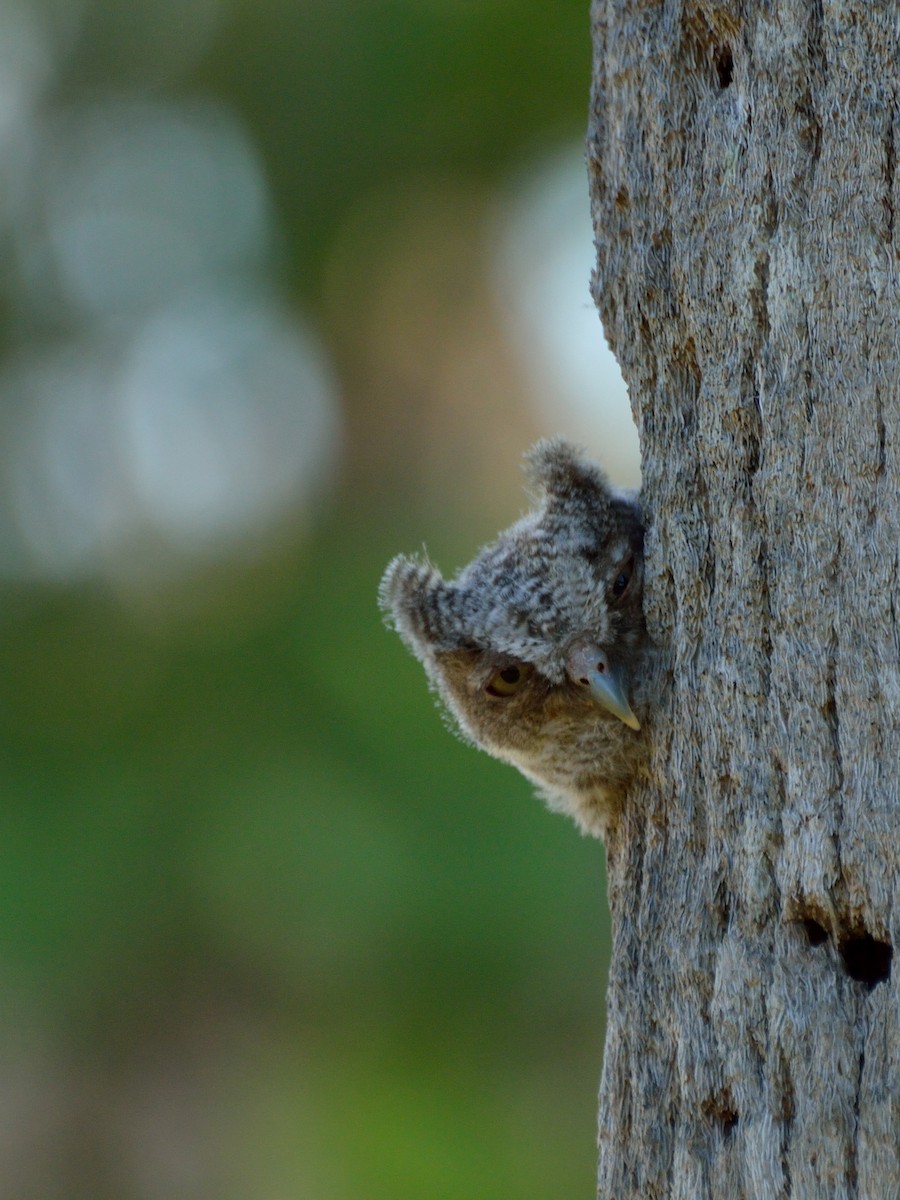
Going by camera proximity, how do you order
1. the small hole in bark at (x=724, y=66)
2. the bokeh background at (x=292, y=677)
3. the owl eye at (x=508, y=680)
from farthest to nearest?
the bokeh background at (x=292, y=677) → the owl eye at (x=508, y=680) → the small hole in bark at (x=724, y=66)

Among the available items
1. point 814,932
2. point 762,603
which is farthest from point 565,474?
point 814,932

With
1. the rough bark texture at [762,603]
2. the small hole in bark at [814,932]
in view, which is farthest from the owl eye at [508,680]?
the small hole in bark at [814,932]

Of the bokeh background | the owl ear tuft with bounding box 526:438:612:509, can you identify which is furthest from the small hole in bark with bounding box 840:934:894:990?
the bokeh background

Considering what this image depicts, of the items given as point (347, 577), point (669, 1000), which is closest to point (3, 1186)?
point (347, 577)

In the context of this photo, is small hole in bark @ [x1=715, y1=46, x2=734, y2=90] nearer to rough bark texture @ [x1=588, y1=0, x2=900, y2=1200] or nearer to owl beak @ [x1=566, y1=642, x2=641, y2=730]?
rough bark texture @ [x1=588, y1=0, x2=900, y2=1200]

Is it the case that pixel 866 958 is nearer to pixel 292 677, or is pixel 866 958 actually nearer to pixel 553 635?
pixel 553 635

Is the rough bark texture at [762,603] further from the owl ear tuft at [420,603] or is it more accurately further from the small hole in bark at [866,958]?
the owl ear tuft at [420,603]
